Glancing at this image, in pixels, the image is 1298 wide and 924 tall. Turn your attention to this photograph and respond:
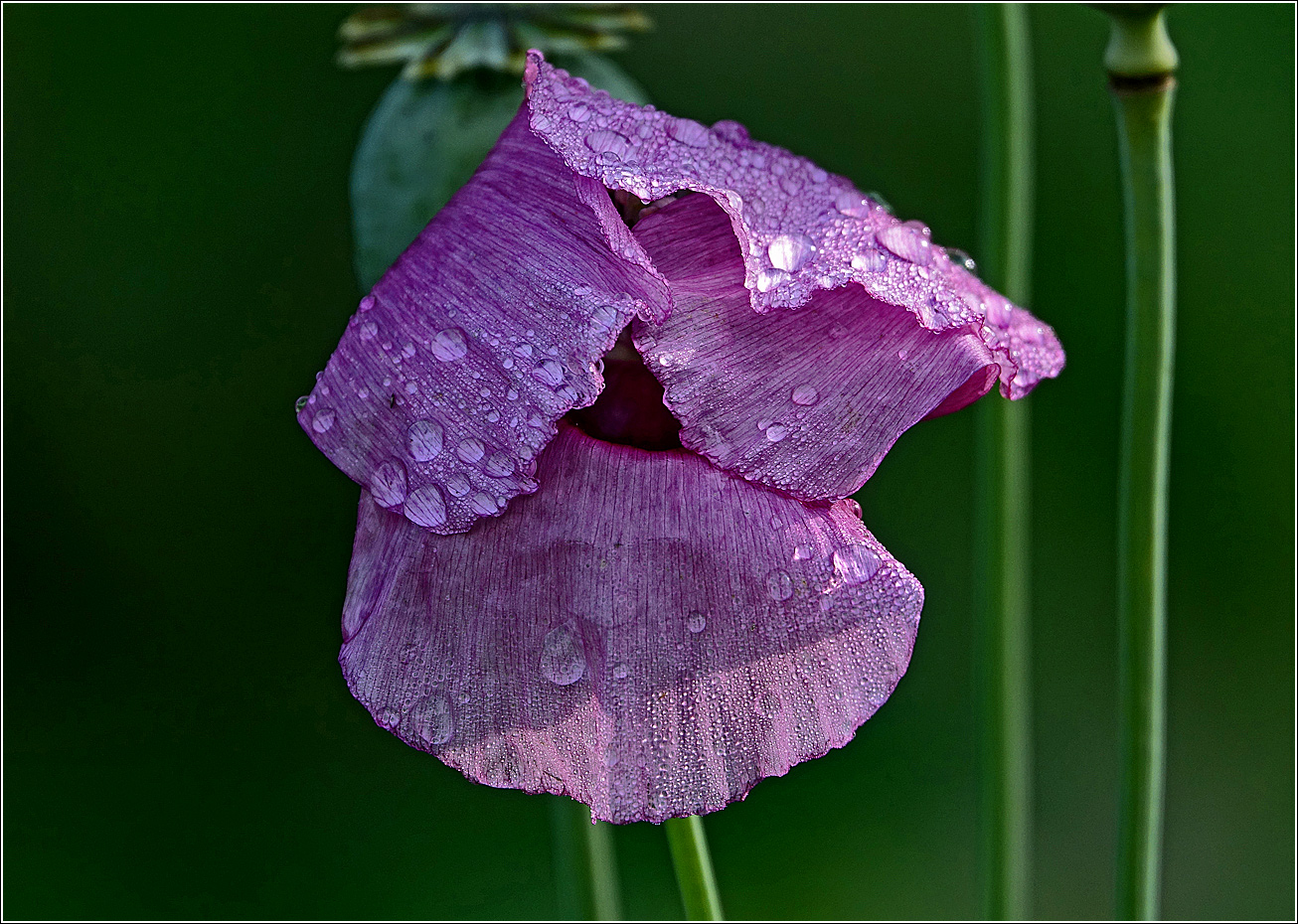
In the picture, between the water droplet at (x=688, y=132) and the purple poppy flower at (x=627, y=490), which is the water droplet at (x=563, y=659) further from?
the water droplet at (x=688, y=132)

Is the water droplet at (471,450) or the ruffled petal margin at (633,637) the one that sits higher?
the water droplet at (471,450)

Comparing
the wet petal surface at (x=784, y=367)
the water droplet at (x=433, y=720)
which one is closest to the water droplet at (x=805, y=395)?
the wet petal surface at (x=784, y=367)

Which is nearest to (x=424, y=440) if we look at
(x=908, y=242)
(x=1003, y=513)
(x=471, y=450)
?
(x=471, y=450)

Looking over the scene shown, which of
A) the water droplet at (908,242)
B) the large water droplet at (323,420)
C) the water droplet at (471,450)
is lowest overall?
the water droplet at (471,450)

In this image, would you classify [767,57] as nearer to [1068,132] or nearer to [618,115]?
[1068,132]

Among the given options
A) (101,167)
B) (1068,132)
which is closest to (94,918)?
(101,167)

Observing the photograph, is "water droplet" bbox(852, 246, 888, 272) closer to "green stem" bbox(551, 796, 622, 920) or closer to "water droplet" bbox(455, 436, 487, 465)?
"water droplet" bbox(455, 436, 487, 465)

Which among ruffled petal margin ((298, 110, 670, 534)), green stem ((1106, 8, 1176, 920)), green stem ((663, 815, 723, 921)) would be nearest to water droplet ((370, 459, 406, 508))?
ruffled petal margin ((298, 110, 670, 534))
